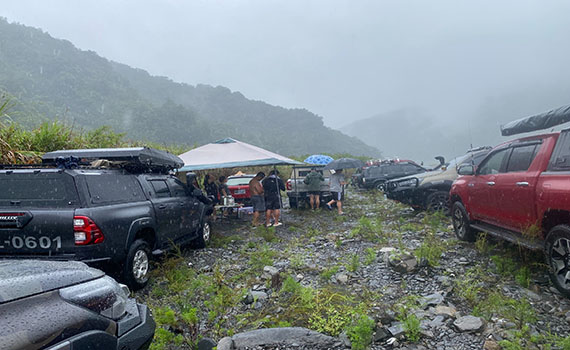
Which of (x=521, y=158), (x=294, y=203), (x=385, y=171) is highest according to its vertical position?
(x=521, y=158)

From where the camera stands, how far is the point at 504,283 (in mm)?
4758

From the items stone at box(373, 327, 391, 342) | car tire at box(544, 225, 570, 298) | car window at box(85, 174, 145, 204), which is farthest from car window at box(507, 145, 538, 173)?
car window at box(85, 174, 145, 204)

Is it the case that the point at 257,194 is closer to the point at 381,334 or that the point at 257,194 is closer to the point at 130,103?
the point at 381,334

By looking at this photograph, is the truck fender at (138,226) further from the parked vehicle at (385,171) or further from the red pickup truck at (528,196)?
the parked vehicle at (385,171)

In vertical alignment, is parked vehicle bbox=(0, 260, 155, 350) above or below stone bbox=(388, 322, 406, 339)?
above

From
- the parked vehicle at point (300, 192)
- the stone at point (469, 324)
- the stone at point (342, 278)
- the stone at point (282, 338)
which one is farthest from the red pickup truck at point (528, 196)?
the parked vehicle at point (300, 192)

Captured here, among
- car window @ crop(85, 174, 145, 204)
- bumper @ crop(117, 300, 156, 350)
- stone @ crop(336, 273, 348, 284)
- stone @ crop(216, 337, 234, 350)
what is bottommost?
stone @ crop(336, 273, 348, 284)

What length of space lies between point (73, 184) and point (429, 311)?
4.40m

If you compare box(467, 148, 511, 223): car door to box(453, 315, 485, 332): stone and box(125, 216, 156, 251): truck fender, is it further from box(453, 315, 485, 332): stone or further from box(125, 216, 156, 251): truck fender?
box(125, 216, 156, 251): truck fender

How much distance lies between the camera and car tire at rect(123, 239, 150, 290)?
16.1 feet

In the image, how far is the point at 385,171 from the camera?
17.5 metres

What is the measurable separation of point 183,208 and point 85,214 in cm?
281

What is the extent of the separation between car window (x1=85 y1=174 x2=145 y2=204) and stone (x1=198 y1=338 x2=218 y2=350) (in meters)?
2.26

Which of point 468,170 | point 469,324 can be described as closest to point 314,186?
point 468,170
